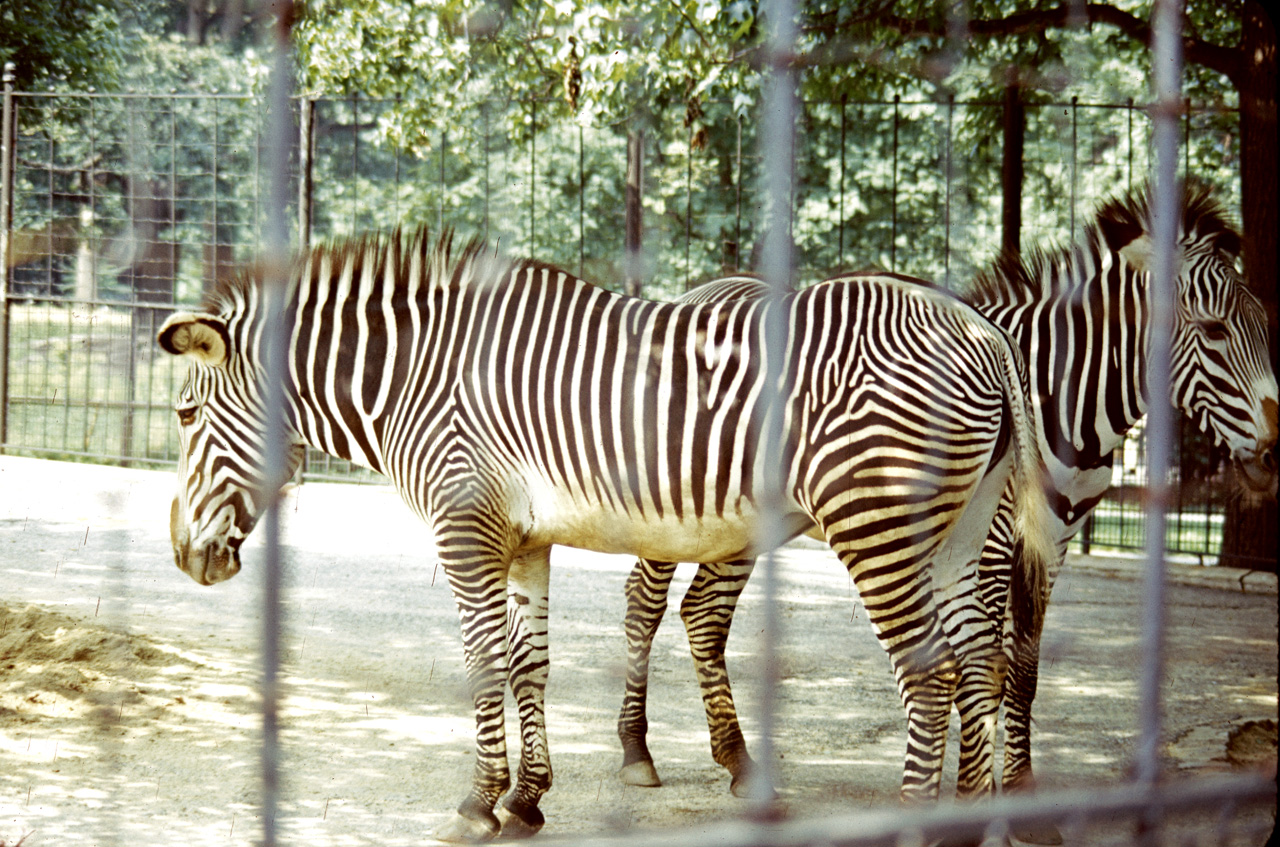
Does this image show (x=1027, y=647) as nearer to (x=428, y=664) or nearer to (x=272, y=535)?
(x=428, y=664)

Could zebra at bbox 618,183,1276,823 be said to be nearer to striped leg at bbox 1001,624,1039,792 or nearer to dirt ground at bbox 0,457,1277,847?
striped leg at bbox 1001,624,1039,792

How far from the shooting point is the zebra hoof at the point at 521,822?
3.72 m

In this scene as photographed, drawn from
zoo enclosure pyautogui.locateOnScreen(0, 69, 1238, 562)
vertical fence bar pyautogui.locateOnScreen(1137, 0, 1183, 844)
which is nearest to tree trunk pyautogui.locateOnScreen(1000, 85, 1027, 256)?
zoo enclosure pyautogui.locateOnScreen(0, 69, 1238, 562)

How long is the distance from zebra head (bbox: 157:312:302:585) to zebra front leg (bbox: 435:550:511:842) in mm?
708

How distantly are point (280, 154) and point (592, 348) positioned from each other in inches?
96.9

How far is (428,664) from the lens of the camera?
5.48 m

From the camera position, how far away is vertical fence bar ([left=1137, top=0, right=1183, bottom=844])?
5.61 feet

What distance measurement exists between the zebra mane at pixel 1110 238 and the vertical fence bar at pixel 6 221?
5259 mm

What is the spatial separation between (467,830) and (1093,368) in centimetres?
253

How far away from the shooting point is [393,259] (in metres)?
3.88

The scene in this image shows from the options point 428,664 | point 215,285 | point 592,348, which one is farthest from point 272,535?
point 428,664

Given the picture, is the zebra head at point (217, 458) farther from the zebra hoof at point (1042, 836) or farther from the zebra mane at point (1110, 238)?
the zebra hoof at point (1042, 836)

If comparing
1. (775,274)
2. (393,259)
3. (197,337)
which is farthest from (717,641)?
(775,274)

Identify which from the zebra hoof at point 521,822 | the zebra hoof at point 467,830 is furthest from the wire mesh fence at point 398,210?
Answer: the zebra hoof at point 467,830
